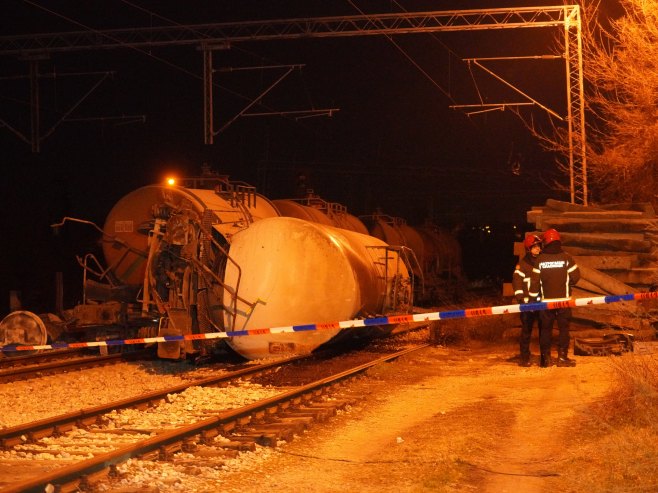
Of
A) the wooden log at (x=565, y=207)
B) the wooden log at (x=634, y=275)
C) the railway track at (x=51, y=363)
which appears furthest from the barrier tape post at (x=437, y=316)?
the wooden log at (x=565, y=207)

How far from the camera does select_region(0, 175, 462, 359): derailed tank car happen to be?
A: 1299 cm

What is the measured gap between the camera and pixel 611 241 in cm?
1523

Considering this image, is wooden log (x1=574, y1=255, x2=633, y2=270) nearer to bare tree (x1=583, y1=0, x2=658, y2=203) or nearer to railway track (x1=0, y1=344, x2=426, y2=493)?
bare tree (x1=583, y1=0, x2=658, y2=203)

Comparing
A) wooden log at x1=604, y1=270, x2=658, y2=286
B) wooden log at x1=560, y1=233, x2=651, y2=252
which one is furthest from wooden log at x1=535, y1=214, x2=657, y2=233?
wooden log at x1=604, y1=270, x2=658, y2=286

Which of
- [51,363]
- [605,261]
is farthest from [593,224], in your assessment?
[51,363]

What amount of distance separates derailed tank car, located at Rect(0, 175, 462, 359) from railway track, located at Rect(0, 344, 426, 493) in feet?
6.48

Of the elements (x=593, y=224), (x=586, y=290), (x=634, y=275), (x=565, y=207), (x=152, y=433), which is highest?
(x=565, y=207)

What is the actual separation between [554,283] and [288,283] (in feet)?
13.0

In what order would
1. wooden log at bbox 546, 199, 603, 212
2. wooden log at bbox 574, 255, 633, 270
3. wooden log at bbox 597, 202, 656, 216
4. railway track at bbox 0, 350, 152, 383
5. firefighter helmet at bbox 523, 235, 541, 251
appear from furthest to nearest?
wooden log at bbox 546, 199, 603, 212, wooden log at bbox 597, 202, 656, 216, wooden log at bbox 574, 255, 633, 270, firefighter helmet at bbox 523, 235, 541, 251, railway track at bbox 0, 350, 152, 383

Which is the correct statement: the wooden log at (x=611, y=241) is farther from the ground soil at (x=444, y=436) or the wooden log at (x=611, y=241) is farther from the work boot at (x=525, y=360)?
the work boot at (x=525, y=360)

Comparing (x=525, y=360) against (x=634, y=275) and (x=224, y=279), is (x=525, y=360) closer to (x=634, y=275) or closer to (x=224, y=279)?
(x=634, y=275)

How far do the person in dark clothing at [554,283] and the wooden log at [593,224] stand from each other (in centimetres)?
283

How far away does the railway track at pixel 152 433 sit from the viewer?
6.51 m

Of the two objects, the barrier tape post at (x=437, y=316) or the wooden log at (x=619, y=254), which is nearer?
the barrier tape post at (x=437, y=316)
